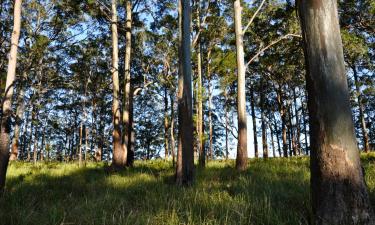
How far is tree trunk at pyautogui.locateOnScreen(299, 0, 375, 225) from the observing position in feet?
9.08

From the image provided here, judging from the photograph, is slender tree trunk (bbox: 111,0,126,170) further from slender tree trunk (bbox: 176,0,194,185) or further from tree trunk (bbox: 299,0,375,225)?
tree trunk (bbox: 299,0,375,225)

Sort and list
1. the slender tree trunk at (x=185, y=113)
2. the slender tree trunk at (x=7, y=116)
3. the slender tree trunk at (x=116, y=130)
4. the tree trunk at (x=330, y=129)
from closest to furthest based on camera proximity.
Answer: the tree trunk at (x=330, y=129) → the slender tree trunk at (x=7, y=116) → the slender tree trunk at (x=185, y=113) → the slender tree trunk at (x=116, y=130)

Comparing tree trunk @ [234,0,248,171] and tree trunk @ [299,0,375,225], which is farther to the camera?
tree trunk @ [234,0,248,171]

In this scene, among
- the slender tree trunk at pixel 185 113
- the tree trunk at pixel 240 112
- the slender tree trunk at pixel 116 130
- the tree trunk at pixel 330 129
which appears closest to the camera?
the tree trunk at pixel 330 129

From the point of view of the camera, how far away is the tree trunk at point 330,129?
9.08 ft

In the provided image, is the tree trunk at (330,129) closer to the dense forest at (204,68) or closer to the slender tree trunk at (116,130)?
the dense forest at (204,68)

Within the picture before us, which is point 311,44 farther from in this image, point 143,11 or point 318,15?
point 143,11

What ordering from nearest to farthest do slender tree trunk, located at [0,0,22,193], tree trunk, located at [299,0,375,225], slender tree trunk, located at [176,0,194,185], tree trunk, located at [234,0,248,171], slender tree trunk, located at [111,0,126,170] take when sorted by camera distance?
tree trunk, located at [299,0,375,225], slender tree trunk, located at [0,0,22,193], slender tree trunk, located at [176,0,194,185], tree trunk, located at [234,0,248,171], slender tree trunk, located at [111,0,126,170]

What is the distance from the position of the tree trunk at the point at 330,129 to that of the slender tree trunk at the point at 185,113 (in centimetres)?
440

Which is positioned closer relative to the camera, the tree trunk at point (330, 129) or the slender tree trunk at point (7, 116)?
the tree trunk at point (330, 129)

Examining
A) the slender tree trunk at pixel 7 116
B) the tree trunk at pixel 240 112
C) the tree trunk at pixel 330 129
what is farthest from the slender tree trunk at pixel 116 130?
the tree trunk at pixel 330 129

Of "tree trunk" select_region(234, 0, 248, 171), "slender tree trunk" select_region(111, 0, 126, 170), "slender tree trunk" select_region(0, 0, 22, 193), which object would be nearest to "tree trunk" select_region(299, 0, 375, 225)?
"slender tree trunk" select_region(0, 0, 22, 193)

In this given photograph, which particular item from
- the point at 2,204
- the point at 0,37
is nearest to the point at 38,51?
the point at 0,37

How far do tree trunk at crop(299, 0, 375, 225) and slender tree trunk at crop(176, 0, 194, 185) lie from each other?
14.5ft
